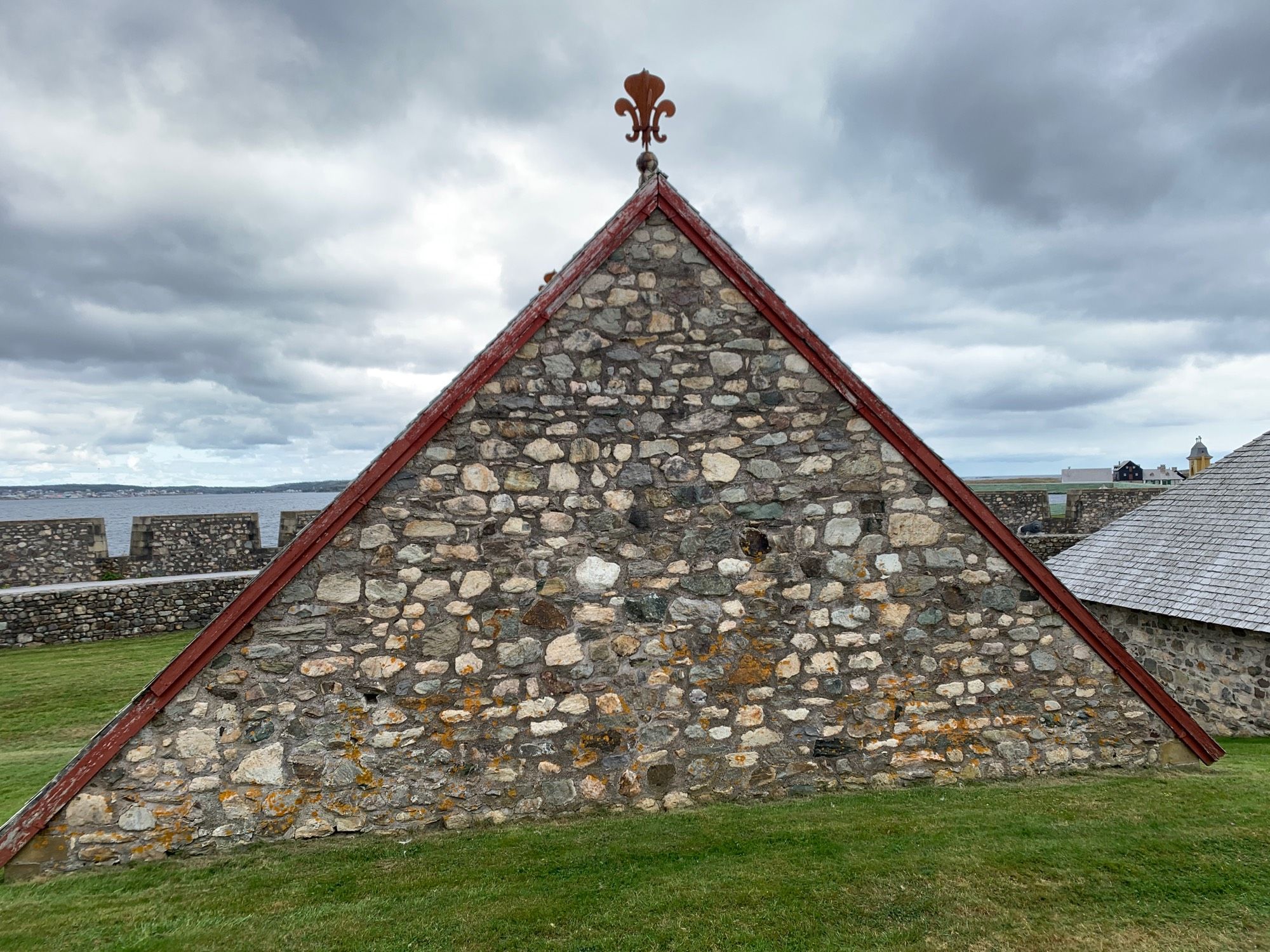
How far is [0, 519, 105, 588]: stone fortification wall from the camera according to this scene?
18.5 m

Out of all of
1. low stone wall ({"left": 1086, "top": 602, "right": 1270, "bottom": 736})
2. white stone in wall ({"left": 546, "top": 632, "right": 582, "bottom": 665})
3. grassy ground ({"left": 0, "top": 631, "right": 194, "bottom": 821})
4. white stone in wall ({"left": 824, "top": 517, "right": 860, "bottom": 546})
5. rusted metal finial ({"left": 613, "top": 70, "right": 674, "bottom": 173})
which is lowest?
low stone wall ({"left": 1086, "top": 602, "right": 1270, "bottom": 736})

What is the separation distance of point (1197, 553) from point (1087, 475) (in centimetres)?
9354

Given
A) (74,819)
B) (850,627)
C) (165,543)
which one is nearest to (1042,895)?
(850,627)

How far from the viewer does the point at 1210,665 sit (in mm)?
11672

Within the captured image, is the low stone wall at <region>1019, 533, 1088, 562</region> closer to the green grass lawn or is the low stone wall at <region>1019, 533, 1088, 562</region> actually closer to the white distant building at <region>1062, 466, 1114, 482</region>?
the green grass lawn

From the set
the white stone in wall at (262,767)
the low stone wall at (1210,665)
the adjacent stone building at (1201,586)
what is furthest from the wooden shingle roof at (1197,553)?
the white stone in wall at (262,767)

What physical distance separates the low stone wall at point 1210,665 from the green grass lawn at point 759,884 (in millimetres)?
5870

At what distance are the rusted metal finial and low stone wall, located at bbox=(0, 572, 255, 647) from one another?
490 inches

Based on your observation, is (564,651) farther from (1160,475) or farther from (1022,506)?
(1160,475)

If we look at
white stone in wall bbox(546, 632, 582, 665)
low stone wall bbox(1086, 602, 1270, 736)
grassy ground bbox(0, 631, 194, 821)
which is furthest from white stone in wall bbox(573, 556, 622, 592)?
low stone wall bbox(1086, 602, 1270, 736)

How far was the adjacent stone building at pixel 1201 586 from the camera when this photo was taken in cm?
1107

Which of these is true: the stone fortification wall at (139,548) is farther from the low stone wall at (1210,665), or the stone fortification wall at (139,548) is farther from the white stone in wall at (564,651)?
the low stone wall at (1210,665)

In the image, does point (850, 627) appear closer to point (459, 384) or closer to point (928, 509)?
point (928, 509)

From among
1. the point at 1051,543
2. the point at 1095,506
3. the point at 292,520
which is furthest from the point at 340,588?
the point at 1095,506
